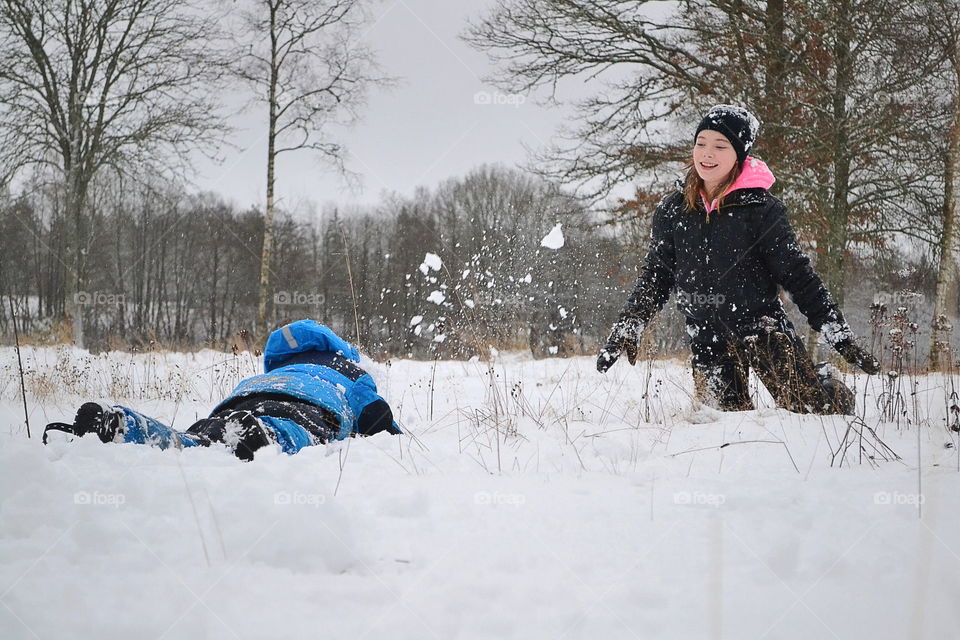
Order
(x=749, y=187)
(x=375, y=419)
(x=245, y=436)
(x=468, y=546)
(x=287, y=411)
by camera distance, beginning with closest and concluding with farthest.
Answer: (x=468, y=546) → (x=245, y=436) → (x=287, y=411) → (x=375, y=419) → (x=749, y=187)

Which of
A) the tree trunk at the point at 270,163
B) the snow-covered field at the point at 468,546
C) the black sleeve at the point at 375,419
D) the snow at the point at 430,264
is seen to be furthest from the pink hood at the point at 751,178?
the tree trunk at the point at 270,163

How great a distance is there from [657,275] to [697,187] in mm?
544

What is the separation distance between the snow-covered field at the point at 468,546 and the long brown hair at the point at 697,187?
1449mm

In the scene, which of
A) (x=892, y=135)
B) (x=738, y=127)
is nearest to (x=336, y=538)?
(x=738, y=127)

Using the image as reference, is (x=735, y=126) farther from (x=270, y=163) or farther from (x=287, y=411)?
(x=270, y=163)

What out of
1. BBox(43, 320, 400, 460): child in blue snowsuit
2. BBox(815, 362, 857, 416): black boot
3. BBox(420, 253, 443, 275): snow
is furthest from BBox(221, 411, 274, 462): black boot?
BBox(420, 253, 443, 275): snow

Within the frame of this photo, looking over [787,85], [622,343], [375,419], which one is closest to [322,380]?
[375,419]

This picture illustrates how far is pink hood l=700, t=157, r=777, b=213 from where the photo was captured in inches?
119

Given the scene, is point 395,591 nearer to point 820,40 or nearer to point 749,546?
point 749,546

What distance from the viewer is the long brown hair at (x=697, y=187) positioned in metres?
3.05

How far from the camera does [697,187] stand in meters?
3.16

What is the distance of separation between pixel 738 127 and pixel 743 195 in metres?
0.34

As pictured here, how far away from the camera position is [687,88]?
9188mm

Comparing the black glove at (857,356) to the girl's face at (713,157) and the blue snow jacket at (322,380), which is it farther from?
the blue snow jacket at (322,380)
